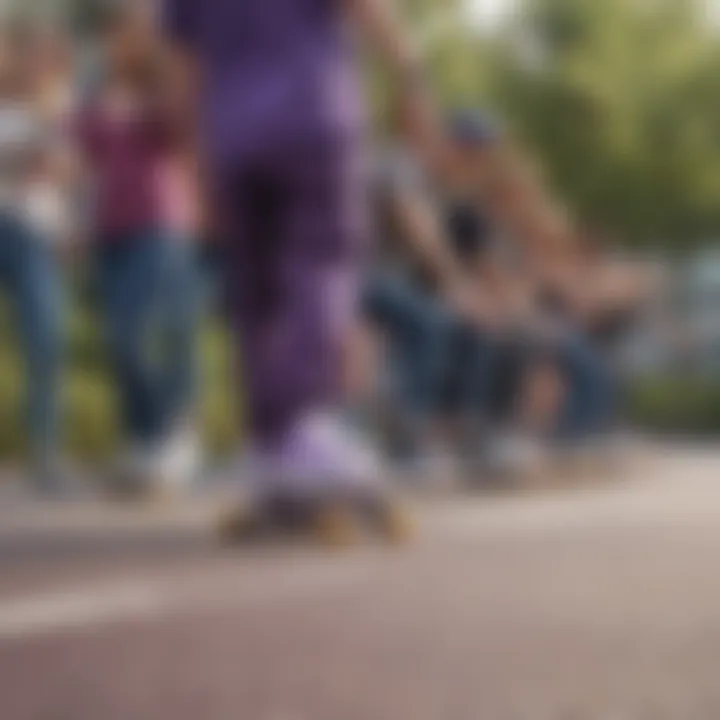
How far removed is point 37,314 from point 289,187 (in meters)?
0.85

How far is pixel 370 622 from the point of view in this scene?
5.57ft

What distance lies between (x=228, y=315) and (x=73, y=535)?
36 cm

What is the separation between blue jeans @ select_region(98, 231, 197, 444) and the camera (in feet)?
9.53

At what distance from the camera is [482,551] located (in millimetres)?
2191

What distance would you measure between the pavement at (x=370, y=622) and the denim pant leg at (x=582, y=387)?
1097 mm

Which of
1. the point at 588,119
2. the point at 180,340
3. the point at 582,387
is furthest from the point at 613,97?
the point at 180,340

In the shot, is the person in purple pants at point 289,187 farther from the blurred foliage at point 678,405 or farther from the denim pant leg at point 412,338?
the blurred foliage at point 678,405

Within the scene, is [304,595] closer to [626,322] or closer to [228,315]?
[228,315]

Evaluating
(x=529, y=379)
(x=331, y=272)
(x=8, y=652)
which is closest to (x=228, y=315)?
(x=331, y=272)

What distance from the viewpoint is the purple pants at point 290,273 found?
2.24 meters

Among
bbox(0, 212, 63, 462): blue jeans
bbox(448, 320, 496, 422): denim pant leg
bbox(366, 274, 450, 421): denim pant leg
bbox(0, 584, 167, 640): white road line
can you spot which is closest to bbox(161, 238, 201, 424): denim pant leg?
bbox(0, 212, 63, 462): blue jeans

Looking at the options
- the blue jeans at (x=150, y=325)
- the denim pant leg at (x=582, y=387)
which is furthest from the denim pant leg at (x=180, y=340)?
the denim pant leg at (x=582, y=387)

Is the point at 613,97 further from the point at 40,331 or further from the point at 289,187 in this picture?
the point at 289,187

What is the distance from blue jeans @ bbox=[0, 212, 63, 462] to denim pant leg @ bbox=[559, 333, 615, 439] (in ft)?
3.65
